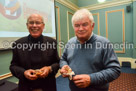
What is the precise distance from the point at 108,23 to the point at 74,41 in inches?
167

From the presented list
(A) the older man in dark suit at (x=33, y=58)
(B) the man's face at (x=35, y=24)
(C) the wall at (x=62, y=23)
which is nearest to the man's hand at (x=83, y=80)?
(A) the older man in dark suit at (x=33, y=58)

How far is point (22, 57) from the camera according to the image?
1.14 m

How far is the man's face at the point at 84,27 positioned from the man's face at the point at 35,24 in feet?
1.37

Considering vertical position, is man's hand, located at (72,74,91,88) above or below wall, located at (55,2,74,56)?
below

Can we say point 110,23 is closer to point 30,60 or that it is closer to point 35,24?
point 35,24

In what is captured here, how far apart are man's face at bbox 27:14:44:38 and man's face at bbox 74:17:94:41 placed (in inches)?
16.5

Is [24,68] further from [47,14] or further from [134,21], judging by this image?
[134,21]

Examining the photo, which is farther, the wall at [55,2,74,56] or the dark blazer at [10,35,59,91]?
the wall at [55,2,74,56]

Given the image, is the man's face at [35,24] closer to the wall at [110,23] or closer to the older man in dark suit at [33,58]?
the older man in dark suit at [33,58]

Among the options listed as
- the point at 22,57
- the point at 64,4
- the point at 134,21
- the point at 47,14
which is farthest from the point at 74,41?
the point at 134,21

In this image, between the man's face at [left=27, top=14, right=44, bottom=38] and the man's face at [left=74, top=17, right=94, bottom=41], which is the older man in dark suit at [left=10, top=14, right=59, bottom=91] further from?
the man's face at [left=74, top=17, right=94, bottom=41]

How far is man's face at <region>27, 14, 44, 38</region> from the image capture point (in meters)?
1.10

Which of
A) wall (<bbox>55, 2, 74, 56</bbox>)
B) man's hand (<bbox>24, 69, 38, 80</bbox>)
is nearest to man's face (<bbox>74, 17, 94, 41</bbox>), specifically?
man's hand (<bbox>24, 69, 38, 80</bbox>)

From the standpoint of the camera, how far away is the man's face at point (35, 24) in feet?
3.62
